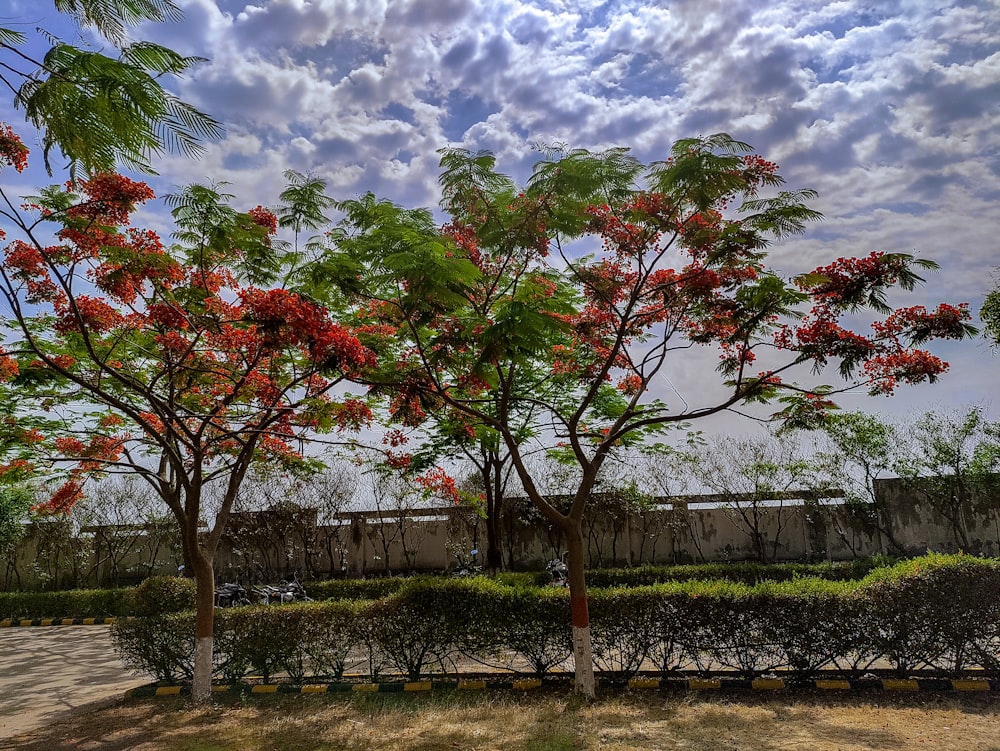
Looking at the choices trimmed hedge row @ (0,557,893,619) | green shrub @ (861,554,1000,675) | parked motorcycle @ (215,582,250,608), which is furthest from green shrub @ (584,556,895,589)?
parked motorcycle @ (215,582,250,608)

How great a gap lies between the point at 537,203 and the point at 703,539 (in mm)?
10970

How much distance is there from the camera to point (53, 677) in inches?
312

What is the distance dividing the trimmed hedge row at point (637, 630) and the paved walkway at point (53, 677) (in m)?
0.75

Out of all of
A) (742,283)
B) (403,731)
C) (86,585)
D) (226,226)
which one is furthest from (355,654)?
(86,585)

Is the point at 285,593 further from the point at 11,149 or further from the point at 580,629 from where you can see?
the point at 11,149

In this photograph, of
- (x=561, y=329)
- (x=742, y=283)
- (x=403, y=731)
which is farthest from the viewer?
(x=742, y=283)

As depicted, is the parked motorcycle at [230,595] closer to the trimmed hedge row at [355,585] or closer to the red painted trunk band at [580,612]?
the trimmed hedge row at [355,585]

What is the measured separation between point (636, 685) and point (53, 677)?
717cm

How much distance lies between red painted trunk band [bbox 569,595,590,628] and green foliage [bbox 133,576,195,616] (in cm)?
561

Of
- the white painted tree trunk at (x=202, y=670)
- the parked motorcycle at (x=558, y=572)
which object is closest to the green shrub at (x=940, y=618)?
the white painted tree trunk at (x=202, y=670)

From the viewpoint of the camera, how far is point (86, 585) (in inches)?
626

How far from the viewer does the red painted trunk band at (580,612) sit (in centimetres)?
556

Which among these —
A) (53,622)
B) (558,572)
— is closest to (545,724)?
(558,572)

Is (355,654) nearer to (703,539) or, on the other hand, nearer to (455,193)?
(455,193)
